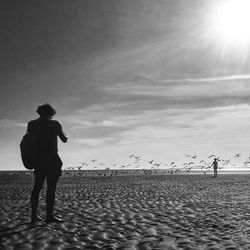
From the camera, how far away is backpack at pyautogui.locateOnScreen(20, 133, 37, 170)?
821 cm

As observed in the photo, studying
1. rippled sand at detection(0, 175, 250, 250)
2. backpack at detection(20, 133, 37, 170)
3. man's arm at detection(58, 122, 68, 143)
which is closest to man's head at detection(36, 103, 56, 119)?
man's arm at detection(58, 122, 68, 143)

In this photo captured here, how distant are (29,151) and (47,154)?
0.40m

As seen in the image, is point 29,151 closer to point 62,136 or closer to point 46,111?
point 62,136

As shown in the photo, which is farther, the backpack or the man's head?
the man's head

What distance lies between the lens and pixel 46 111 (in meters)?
8.42

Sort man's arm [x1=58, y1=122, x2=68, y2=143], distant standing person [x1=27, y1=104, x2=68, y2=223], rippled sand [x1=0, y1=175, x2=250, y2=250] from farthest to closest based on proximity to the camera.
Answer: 1. man's arm [x1=58, y1=122, x2=68, y2=143]
2. distant standing person [x1=27, y1=104, x2=68, y2=223]
3. rippled sand [x1=0, y1=175, x2=250, y2=250]

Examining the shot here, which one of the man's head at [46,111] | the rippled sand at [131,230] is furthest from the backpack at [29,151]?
the rippled sand at [131,230]

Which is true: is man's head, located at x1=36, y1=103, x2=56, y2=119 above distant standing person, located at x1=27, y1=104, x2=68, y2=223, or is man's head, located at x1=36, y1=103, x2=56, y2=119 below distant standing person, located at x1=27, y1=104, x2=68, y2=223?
above

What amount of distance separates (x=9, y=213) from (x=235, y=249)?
681 centimetres

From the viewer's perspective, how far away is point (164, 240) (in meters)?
6.38

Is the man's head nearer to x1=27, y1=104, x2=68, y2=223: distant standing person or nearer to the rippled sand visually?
x1=27, y1=104, x2=68, y2=223: distant standing person

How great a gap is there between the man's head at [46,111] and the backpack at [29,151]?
523 mm

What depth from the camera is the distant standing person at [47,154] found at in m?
8.21

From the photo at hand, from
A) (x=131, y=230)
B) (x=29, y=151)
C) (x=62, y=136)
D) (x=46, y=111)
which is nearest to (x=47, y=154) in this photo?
(x=29, y=151)
